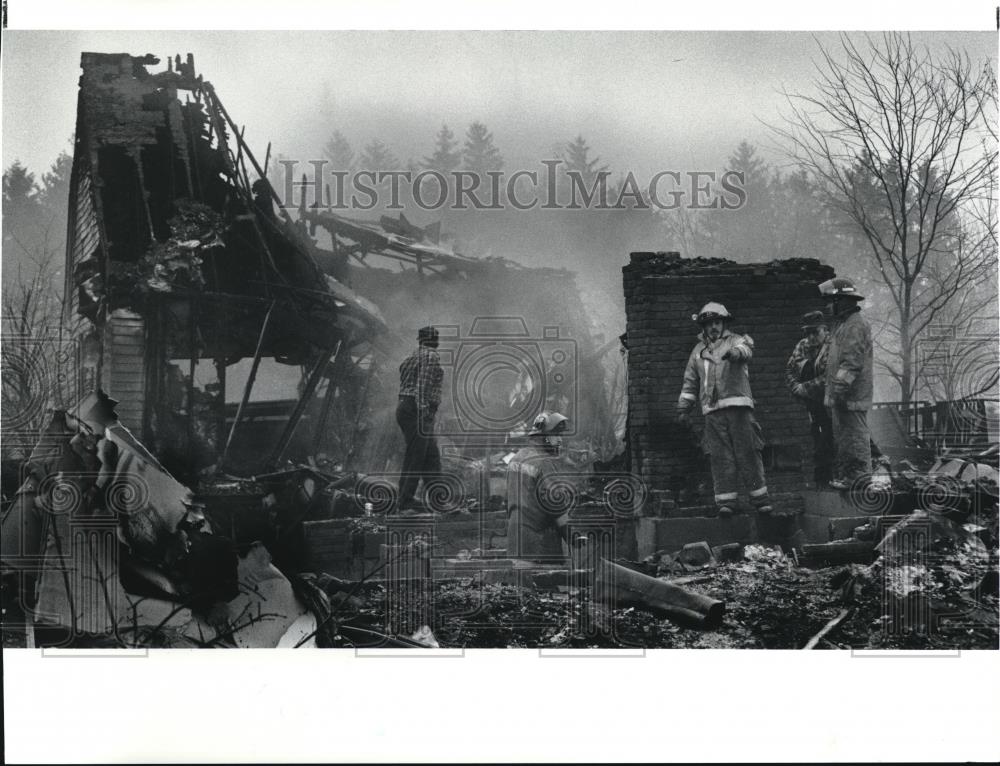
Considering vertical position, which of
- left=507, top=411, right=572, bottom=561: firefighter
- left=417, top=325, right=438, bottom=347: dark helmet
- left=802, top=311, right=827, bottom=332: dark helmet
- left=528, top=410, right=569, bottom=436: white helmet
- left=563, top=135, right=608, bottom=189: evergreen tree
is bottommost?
left=507, top=411, right=572, bottom=561: firefighter

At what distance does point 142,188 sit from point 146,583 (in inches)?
108

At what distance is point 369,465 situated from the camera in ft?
18.4

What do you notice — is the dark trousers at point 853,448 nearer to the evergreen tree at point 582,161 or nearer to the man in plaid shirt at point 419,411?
the evergreen tree at point 582,161

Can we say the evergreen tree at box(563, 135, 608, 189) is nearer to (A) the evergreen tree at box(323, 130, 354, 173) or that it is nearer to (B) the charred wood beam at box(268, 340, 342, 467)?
(A) the evergreen tree at box(323, 130, 354, 173)

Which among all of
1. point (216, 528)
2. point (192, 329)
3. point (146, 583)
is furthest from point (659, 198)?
point (146, 583)

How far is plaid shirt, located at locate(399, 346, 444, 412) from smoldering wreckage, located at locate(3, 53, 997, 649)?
0.11 metres

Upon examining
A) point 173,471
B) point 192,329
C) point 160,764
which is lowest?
point 160,764

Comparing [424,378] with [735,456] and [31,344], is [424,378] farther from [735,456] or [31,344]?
[31,344]

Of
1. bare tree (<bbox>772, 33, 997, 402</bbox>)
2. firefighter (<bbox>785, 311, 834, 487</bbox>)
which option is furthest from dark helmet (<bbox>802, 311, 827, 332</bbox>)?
bare tree (<bbox>772, 33, 997, 402</bbox>)

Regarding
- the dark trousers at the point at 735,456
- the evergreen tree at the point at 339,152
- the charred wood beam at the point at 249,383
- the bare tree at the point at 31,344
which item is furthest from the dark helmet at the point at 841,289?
the bare tree at the point at 31,344

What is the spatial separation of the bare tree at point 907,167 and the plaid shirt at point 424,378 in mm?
2926

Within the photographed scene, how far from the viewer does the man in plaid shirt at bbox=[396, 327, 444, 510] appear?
219 inches

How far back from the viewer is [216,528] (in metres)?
A: 5.50

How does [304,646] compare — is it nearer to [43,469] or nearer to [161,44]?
[43,469]
